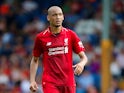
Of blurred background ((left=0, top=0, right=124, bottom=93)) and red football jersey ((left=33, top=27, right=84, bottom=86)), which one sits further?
blurred background ((left=0, top=0, right=124, bottom=93))

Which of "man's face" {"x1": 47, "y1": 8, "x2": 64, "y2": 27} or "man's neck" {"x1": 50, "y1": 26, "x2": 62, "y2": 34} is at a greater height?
"man's face" {"x1": 47, "y1": 8, "x2": 64, "y2": 27}

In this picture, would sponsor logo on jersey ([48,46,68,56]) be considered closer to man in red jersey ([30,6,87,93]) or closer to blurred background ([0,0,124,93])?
man in red jersey ([30,6,87,93])

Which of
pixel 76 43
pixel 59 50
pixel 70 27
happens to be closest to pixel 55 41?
pixel 59 50

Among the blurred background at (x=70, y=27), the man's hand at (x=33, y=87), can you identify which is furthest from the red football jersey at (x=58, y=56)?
the blurred background at (x=70, y=27)

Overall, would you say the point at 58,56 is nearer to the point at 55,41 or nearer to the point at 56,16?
the point at 55,41

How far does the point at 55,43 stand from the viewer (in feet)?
36.8

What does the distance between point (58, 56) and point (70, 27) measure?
10069mm

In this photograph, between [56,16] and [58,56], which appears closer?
[56,16]

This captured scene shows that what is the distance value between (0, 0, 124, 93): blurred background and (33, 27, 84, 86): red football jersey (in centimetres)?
622

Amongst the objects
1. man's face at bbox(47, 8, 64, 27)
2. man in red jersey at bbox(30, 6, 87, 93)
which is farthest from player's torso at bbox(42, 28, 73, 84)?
man's face at bbox(47, 8, 64, 27)

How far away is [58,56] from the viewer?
11.2 m

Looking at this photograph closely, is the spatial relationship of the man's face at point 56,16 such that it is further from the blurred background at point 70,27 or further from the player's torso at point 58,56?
the blurred background at point 70,27

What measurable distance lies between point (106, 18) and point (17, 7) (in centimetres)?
497

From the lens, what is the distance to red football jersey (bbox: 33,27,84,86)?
1114 cm
